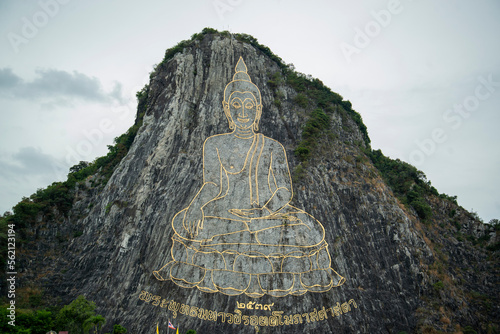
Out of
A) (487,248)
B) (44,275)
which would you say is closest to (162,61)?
(44,275)

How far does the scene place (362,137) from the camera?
30594 millimetres

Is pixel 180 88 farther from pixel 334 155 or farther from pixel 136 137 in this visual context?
pixel 334 155

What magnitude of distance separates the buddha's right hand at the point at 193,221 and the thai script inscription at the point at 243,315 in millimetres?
3628

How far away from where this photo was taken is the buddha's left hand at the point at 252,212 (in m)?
20.6

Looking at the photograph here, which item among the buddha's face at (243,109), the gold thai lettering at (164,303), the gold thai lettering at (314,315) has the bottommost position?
the gold thai lettering at (164,303)

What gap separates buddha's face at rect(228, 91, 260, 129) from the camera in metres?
23.6

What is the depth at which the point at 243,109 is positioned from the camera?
23.7 m

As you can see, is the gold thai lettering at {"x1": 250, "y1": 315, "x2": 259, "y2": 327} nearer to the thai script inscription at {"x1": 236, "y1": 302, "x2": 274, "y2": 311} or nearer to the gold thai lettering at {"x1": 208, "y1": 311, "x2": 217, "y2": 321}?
the thai script inscription at {"x1": 236, "y1": 302, "x2": 274, "y2": 311}

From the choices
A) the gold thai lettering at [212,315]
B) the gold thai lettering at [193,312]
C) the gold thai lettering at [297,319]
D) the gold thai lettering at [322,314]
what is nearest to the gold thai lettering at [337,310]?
the gold thai lettering at [322,314]

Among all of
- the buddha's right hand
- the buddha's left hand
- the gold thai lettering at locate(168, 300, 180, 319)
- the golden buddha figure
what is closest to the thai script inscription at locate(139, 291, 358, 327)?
the gold thai lettering at locate(168, 300, 180, 319)

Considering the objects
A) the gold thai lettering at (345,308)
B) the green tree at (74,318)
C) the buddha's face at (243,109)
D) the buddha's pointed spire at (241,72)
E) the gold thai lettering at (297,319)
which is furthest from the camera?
the buddha's pointed spire at (241,72)

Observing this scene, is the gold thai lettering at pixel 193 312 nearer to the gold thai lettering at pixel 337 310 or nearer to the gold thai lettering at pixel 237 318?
the gold thai lettering at pixel 237 318

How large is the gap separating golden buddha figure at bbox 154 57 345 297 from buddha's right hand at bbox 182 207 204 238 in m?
0.05

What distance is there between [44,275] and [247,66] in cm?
1933
